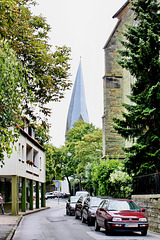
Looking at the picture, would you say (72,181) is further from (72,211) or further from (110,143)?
(72,211)

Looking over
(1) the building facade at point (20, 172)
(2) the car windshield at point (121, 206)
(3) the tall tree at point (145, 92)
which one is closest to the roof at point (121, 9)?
(1) the building facade at point (20, 172)

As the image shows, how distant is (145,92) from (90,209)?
6.89 metres

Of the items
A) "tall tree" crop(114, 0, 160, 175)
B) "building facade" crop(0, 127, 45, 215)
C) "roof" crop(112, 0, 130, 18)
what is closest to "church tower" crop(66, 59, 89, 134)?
"building facade" crop(0, 127, 45, 215)

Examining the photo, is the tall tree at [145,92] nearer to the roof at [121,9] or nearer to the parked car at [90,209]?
the parked car at [90,209]

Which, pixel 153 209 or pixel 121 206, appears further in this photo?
pixel 153 209

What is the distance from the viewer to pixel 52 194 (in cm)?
9025

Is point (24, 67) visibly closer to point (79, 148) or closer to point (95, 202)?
point (95, 202)

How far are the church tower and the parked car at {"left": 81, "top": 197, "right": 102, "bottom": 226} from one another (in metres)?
100

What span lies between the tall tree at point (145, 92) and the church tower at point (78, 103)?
99.1 metres

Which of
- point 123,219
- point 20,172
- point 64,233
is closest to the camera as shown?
point 123,219

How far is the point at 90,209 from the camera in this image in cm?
1984

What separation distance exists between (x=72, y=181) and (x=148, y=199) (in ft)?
185

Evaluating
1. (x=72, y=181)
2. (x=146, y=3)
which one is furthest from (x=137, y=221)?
(x=72, y=181)

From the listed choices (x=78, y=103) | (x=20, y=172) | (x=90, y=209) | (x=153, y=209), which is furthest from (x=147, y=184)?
(x=78, y=103)
